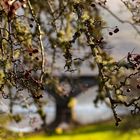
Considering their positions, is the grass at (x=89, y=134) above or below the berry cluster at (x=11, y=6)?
above

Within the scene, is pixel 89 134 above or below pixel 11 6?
above

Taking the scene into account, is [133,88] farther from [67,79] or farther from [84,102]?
[84,102]

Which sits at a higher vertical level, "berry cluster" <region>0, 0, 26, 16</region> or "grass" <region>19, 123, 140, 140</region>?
"grass" <region>19, 123, 140, 140</region>

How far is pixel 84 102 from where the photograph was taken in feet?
216

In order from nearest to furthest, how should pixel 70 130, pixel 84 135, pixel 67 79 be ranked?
pixel 67 79 < pixel 84 135 < pixel 70 130

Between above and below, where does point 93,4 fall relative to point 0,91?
above

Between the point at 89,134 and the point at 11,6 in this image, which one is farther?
the point at 89,134

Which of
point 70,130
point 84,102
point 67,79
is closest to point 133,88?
point 67,79

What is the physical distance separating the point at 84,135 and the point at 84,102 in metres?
14.2

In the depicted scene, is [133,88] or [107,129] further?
[107,129]

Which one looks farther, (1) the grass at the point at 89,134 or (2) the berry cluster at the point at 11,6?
(1) the grass at the point at 89,134

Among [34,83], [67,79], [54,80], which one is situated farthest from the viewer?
[67,79]

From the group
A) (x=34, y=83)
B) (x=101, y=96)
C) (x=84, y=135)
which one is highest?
(x=84, y=135)

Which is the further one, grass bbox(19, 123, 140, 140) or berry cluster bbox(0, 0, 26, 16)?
grass bbox(19, 123, 140, 140)
